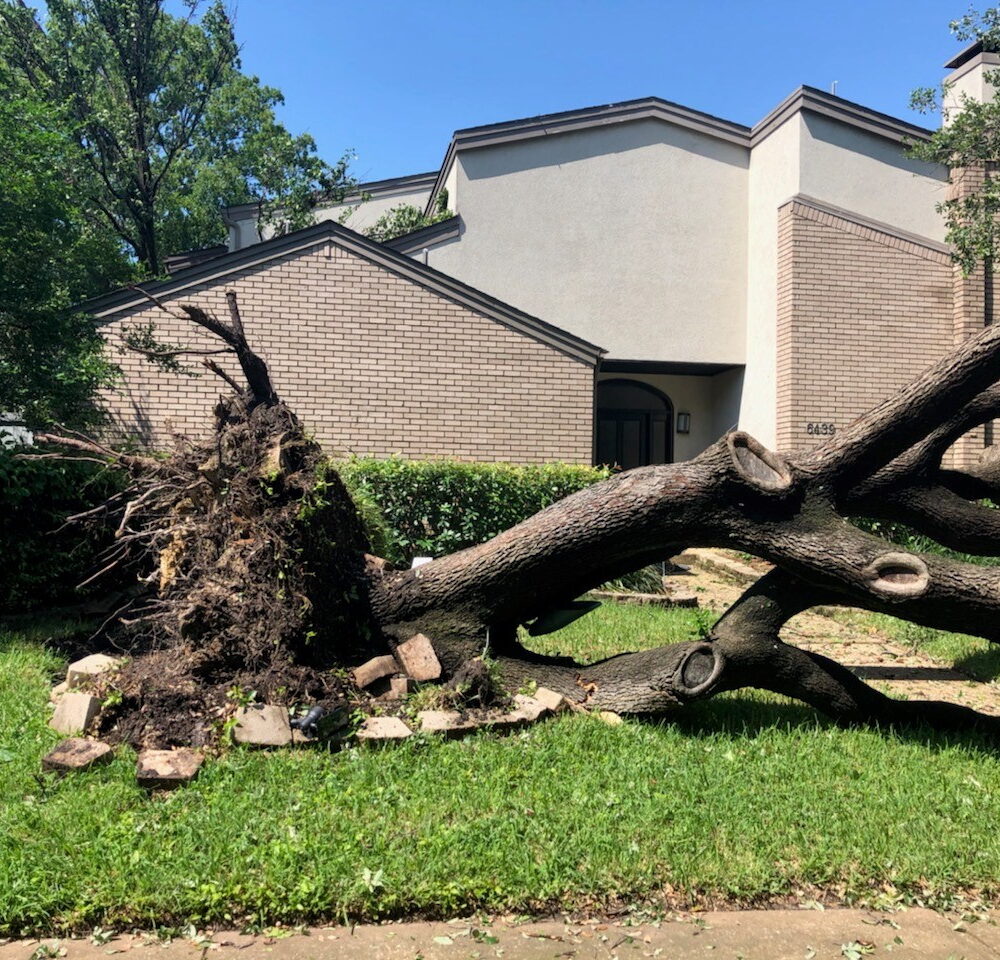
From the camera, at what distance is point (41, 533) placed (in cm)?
659

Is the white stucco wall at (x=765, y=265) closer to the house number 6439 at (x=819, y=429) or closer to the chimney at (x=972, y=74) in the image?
the house number 6439 at (x=819, y=429)

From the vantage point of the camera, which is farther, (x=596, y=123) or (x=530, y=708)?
(x=596, y=123)

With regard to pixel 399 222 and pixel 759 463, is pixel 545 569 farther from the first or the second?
pixel 399 222

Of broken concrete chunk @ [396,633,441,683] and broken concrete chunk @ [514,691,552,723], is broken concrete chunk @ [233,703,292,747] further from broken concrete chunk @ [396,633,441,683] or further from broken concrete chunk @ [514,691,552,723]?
broken concrete chunk @ [514,691,552,723]

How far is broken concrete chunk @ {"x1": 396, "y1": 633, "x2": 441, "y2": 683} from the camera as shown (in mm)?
4613

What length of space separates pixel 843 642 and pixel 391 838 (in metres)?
5.91

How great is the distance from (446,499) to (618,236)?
6.48 meters

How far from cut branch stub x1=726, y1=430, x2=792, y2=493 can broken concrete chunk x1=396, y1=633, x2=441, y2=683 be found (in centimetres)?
206

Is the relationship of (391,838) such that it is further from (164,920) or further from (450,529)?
(450,529)

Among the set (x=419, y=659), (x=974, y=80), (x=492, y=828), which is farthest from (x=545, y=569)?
(x=974, y=80)

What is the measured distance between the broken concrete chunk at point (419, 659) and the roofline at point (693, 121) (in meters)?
10.4

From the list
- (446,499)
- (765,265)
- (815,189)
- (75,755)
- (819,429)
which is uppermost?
(815,189)

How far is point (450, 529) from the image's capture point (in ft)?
30.2

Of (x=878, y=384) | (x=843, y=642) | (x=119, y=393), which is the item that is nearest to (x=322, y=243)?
Result: (x=119, y=393)
